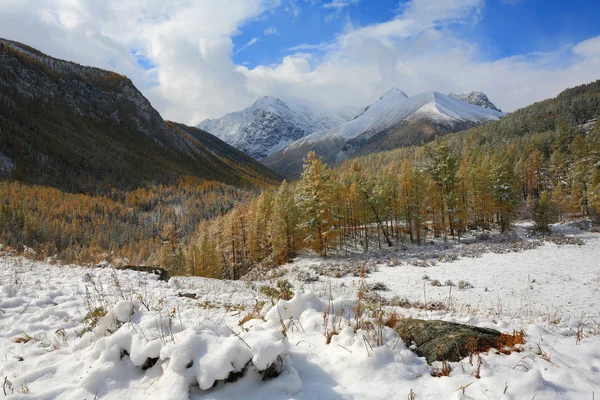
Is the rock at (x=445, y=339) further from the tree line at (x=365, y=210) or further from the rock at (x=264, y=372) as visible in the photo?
the tree line at (x=365, y=210)

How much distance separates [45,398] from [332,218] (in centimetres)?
2917

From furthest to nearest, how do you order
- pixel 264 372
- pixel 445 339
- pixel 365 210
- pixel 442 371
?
pixel 365 210
pixel 445 339
pixel 442 371
pixel 264 372

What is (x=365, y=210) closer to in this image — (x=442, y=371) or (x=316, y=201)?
(x=316, y=201)

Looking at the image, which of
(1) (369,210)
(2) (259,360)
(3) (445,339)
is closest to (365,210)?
(1) (369,210)

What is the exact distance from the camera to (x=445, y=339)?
153 inches

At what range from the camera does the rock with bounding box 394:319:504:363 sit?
12.1ft

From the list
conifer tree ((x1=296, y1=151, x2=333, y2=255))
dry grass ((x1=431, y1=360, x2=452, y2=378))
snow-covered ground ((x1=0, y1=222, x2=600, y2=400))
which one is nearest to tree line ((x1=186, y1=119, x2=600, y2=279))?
conifer tree ((x1=296, y1=151, x2=333, y2=255))

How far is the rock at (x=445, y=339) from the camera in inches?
145

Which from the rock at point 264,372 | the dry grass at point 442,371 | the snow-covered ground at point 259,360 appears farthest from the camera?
the dry grass at point 442,371

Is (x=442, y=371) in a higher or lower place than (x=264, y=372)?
lower

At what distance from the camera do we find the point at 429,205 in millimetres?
38375

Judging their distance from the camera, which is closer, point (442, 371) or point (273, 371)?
point (273, 371)

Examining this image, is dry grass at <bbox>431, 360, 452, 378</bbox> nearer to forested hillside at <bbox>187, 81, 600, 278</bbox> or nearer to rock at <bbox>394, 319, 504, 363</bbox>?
rock at <bbox>394, 319, 504, 363</bbox>

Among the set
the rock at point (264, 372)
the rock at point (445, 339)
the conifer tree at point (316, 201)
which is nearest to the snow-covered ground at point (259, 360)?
the rock at point (264, 372)
